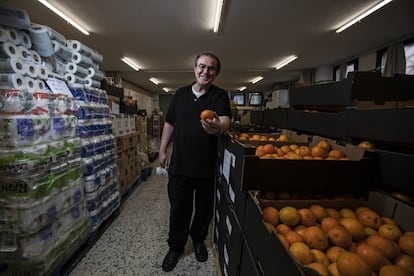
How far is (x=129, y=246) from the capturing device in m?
1.77

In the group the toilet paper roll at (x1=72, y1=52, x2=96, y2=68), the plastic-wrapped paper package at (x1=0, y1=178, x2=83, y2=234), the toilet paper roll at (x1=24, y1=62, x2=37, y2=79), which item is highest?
the toilet paper roll at (x1=72, y1=52, x2=96, y2=68)

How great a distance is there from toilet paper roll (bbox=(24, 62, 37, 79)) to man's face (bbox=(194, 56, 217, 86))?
107cm

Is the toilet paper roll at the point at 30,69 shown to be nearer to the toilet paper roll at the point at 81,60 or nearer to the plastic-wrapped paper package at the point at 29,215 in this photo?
the toilet paper roll at the point at 81,60

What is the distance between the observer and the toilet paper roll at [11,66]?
1.22 meters

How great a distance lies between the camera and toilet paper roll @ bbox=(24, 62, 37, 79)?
1.30 meters

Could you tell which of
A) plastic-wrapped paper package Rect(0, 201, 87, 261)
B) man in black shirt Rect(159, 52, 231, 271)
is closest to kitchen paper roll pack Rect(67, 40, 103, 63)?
man in black shirt Rect(159, 52, 231, 271)

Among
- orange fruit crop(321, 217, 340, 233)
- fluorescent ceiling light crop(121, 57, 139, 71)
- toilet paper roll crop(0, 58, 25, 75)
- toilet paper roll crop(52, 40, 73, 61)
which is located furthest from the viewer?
fluorescent ceiling light crop(121, 57, 139, 71)

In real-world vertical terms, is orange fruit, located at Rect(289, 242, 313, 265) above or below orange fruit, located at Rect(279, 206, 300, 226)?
below

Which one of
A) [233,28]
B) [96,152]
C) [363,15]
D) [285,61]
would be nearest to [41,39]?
[96,152]

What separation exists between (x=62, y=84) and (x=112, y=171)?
96 cm

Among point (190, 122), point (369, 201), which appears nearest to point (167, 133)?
point (190, 122)

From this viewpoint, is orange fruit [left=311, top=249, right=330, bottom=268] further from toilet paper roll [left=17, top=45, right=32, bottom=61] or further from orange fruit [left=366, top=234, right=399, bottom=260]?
toilet paper roll [left=17, top=45, right=32, bottom=61]

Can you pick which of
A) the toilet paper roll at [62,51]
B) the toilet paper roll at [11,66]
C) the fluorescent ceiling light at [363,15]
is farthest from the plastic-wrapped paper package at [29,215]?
the fluorescent ceiling light at [363,15]

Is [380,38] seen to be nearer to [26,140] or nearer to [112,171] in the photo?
[112,171]
